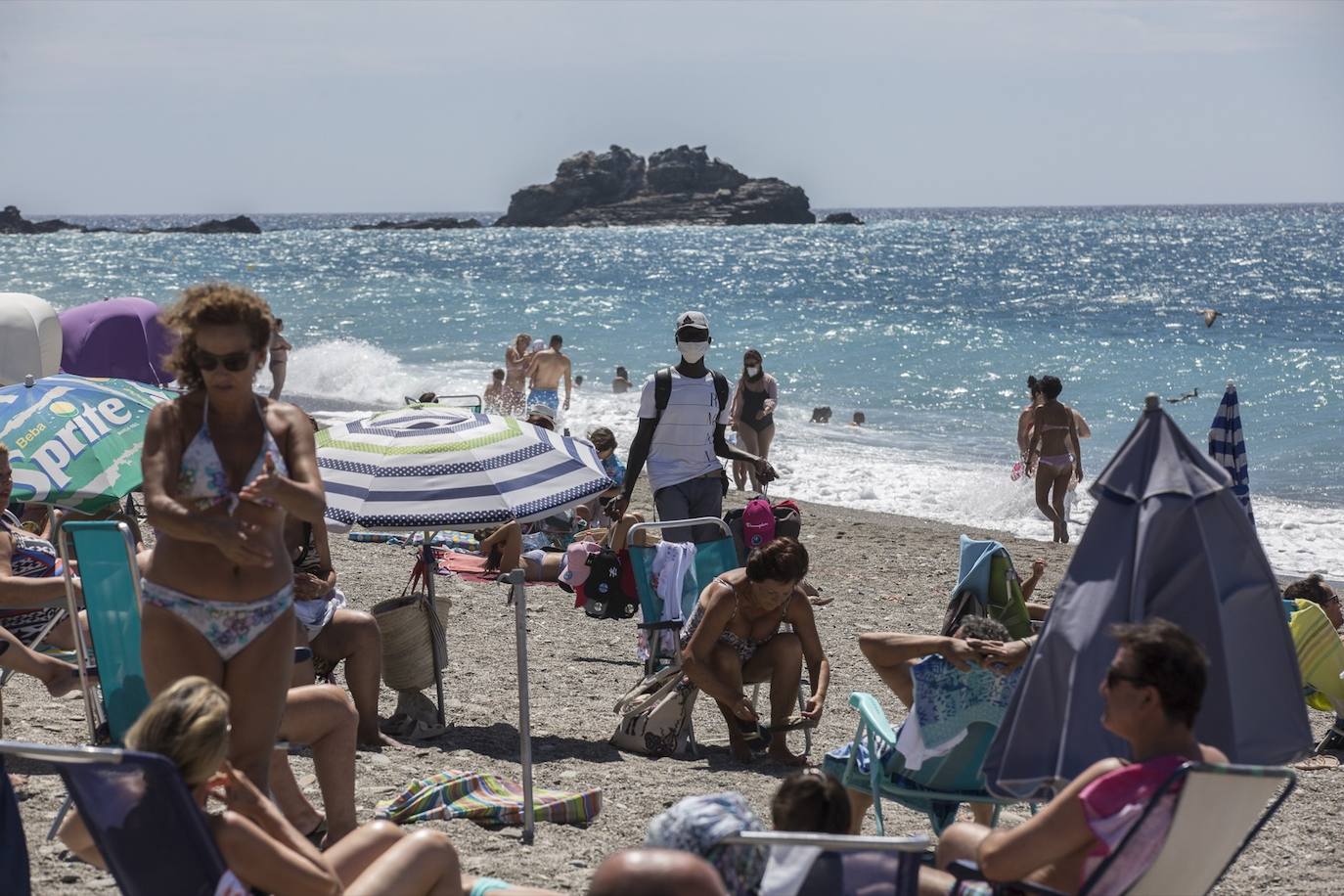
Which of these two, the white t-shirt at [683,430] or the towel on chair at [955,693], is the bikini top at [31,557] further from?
the towel on chair at [955,693]

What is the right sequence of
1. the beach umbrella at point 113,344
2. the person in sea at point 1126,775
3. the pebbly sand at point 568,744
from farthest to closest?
the beach umbrella at point 113,344
the pebbly sand at point 568,744
the person in sea at point 1126,775

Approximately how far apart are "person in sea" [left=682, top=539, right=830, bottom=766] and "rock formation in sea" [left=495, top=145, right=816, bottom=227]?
11452 centimetres

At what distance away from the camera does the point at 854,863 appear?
107 inches

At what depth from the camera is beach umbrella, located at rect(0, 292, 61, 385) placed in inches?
419

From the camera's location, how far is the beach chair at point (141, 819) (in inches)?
106

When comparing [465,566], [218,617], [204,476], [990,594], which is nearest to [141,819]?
[218,617]

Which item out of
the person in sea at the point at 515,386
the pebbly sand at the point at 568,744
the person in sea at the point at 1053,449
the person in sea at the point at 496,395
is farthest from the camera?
the person in sea at the point at 496,395

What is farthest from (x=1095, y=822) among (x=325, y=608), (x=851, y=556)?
(x=851, y=556)

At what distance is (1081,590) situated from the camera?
10.7 feet

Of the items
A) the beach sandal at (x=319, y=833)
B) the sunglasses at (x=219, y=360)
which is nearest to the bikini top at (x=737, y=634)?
the beach sandal at (x=319, y=833)

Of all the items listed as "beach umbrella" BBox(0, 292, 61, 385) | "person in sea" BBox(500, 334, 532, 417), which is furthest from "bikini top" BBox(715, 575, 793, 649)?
"person in sea" BBox(500, 334, 532, 417)

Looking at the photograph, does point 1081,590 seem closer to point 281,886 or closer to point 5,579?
point 281,886

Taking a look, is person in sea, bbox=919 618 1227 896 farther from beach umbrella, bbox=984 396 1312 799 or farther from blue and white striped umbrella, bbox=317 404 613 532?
blue and white striped umbrella, bbox=317 404 613 532

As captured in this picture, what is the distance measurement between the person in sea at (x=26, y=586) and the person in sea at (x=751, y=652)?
2.12 m
